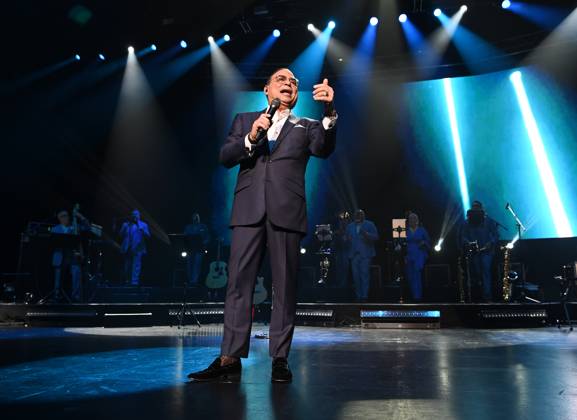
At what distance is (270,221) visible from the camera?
2.31m

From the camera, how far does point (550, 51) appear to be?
9.89 m

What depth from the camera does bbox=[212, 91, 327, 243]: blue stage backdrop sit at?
39.4 ft

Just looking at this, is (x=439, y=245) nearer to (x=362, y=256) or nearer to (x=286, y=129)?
(x=362, y=256)

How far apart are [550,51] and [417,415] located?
35.5 ft

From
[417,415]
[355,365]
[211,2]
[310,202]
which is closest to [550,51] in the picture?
[310,202]

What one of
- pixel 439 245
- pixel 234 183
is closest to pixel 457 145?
pixel 439 245

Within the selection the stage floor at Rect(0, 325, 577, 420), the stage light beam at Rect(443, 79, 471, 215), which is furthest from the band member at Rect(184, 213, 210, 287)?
the stage light beam at Rect(443, 79, 471, 215)

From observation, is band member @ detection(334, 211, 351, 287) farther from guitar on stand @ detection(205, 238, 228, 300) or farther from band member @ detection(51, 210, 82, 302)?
band member @ detection(51, 210, 82, 302)

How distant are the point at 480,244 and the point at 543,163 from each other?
3661 millimetres

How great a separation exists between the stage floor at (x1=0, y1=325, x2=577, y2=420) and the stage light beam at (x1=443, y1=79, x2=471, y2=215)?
840 cm

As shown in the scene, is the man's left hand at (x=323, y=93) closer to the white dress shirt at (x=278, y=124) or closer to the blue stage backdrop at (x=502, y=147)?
the white dress shirt at (x=278, y=124)

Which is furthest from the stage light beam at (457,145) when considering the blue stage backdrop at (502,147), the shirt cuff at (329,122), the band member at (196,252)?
the shirt cuff at (329,122)

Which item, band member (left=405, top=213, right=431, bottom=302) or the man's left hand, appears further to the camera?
band member (left=405, top=213, right=431, bottom=302)

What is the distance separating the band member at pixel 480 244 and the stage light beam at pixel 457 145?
2.77 m
